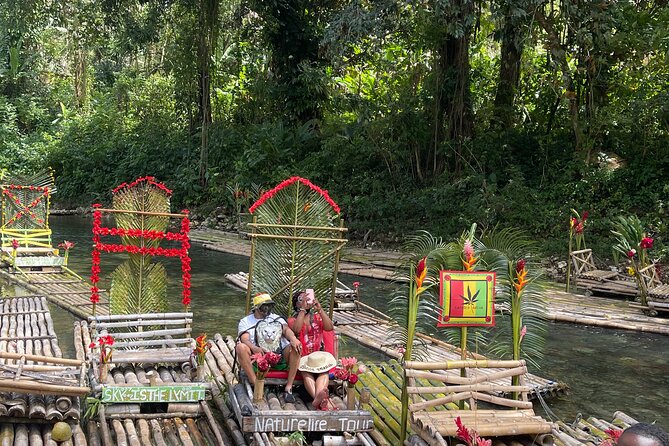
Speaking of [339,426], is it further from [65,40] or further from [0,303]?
[65,40]

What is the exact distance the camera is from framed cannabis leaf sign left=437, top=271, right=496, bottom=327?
6.32 m

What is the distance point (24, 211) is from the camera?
16.0 m

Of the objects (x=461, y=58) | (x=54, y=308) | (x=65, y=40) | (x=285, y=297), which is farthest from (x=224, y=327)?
(x=65, y=40)

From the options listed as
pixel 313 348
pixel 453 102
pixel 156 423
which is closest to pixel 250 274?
pixel 313 348

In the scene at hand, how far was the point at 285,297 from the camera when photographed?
324 inches

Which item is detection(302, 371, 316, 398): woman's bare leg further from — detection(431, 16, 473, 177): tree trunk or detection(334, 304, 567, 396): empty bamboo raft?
detection(431, 16, 473, 177): tree trunk

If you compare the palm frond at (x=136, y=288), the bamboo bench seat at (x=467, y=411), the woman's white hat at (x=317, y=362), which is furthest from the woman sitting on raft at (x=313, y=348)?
the palm frond at (x=136, y=288)

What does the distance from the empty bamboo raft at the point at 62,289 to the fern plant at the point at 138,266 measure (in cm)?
233

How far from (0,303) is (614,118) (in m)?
13.3

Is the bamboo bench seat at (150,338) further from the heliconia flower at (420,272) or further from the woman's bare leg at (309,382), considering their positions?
the heliconia flower at (420,272)

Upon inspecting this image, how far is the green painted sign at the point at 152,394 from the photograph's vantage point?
6.74 metres

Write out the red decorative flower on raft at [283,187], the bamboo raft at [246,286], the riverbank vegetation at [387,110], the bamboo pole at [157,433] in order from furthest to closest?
the riverbank vegetation at [387,110]
the bamboo raft at [246,286]
the red decorative flower on raft at [283,187]
the bamboo pole at [157,433]

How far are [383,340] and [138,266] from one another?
11.2 feet

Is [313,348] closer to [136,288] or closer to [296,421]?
[296,421]
